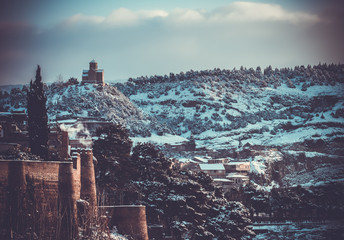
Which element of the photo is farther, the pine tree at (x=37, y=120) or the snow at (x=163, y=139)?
the snow at (x=163, y=139)

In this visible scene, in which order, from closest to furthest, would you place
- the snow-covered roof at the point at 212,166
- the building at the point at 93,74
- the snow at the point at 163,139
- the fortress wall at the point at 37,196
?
the fortress wall at the point at 37,196 < the snow-covered roof at the point at 212,166 < the snow at the point at 163,139 < the building at the point at 93,74

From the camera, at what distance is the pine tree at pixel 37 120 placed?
48.5 m

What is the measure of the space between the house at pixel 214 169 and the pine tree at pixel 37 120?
84.3 metres

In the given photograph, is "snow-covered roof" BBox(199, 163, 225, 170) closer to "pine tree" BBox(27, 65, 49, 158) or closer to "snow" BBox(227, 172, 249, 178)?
"snow" BBox(227, 172, 249, 178)

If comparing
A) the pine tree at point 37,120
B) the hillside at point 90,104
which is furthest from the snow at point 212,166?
the pine tree at point 37,120

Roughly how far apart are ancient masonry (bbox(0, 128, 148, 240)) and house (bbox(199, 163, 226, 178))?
97212mm

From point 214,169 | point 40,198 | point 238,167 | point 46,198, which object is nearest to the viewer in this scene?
point 40,198

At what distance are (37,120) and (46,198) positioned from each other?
17.7 meters

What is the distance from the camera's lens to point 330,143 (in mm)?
189125

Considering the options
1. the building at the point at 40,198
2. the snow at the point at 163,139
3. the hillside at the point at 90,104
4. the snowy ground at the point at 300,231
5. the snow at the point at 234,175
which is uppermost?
the hillside at the point at 90,104

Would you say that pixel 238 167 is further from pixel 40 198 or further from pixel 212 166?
pixel 40 198

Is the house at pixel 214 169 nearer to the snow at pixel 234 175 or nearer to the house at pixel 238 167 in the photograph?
the snow at pixel 234 175

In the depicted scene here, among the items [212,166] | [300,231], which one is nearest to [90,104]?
[212,166]

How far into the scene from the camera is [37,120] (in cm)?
5009
